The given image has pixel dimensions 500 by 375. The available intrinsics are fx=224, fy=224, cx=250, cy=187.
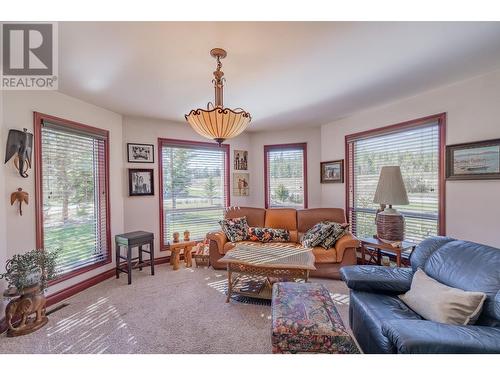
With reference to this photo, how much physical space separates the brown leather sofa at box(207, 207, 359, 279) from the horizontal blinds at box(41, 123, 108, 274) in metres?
1.63

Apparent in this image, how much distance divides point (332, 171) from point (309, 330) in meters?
3.20

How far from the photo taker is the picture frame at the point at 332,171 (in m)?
4.00

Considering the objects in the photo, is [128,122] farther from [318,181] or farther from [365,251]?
[365,251]

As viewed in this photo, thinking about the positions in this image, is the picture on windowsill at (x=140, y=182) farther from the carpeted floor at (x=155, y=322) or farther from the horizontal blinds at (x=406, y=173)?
the horizontal blinds at (x=406, y=173)

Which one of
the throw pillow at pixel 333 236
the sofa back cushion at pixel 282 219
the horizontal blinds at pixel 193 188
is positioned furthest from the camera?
the horizontal blinds at pixel 193 188

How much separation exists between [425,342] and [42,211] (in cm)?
346

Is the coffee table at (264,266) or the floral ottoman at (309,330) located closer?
the floral ottoman at (309,330)

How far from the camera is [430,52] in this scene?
1.86 meters

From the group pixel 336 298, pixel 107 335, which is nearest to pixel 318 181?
pixel 336 298

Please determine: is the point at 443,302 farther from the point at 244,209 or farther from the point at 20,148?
the point at 20,148

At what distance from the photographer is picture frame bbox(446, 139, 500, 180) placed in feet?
7.46

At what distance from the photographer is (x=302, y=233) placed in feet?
12.3
